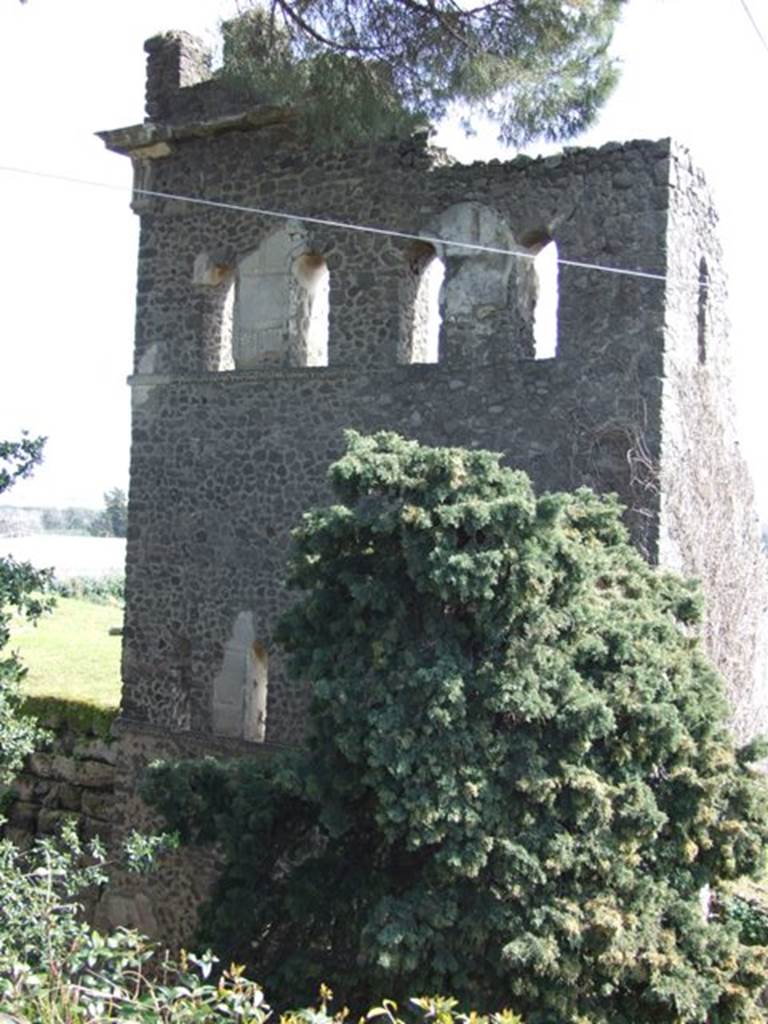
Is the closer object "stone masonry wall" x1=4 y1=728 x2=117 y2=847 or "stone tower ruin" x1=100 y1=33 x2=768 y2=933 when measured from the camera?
"stone tower ruin" x1=100 y1=33 x2=768 y2=933

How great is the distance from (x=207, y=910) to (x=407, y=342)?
226 inches

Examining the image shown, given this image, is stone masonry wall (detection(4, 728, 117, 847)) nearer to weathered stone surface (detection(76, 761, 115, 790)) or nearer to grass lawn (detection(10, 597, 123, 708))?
weathered stone surface (detection(76, 761, 115, 790))

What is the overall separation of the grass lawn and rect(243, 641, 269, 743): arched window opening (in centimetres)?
208

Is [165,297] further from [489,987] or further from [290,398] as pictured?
[489,987]

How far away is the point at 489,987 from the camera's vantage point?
782cm

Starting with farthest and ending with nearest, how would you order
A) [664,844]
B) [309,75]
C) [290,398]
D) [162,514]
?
[162,514]
[290,398]
[309,75]
[664,844]

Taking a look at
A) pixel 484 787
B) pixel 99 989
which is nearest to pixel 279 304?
pixel 484 787

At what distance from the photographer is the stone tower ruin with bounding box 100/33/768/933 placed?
35.3ft

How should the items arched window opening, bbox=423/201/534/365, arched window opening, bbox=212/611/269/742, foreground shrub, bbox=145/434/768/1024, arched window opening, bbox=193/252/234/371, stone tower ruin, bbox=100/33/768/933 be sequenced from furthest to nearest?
arched window opening, bbox=193/252/234/371
arched window opening, bbox=212/611/269/742
arched window opening, bbox=423/201/534/365
stone tower ruin, bbox=100/33/768/933
foreground shrub, bbox=145/434/768/1024

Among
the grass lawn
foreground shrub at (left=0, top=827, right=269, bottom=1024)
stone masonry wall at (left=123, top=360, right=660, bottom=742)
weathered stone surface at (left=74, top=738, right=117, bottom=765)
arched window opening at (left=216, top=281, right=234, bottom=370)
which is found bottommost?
weathered stone surface at (left=74, top=738, right=117, bottom=765)

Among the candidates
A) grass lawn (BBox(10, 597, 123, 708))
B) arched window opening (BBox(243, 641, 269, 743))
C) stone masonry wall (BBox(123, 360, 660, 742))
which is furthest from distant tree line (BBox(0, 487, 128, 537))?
arched window opening (BBox(243, 641, 269, 743))

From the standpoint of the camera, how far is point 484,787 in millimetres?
7820

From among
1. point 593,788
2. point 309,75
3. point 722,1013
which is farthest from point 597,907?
point 309,75

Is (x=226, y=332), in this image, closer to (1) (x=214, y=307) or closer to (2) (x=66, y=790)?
(1) (x=214, y=307)
